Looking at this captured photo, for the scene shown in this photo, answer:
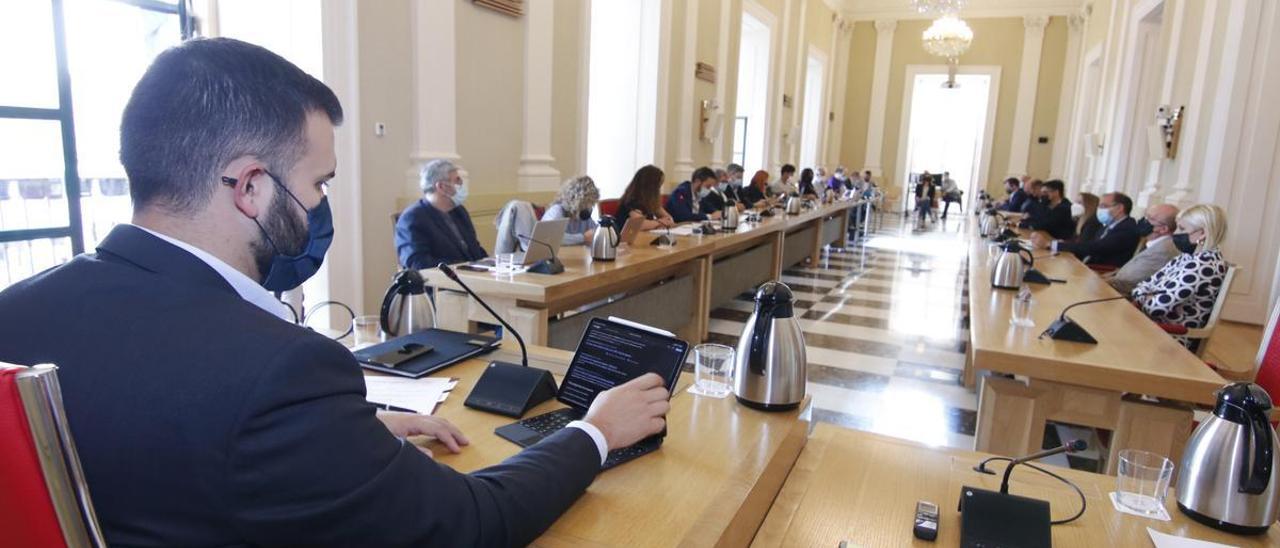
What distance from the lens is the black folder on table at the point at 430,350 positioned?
68.3 inches

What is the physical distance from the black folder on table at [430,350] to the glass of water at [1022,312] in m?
2.08

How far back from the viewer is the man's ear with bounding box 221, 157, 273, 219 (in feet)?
3.08

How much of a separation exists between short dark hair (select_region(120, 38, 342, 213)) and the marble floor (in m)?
2.06

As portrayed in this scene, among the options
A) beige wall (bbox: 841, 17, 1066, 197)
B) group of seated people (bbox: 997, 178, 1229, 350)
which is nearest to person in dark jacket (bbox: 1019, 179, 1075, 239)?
group of seated people (bbox: 997, 178, 1229, 350)

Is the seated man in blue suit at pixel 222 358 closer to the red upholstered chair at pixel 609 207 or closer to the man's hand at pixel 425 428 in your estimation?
the man's hand at pixel 425 428

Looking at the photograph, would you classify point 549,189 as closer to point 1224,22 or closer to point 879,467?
point 879,467

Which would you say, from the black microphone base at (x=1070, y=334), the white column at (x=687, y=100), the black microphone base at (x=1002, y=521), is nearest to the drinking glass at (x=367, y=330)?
the black microphone base at (x=1002, y=521)

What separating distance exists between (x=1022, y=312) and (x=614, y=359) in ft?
7.41

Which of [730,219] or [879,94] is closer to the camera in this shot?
[730,219]

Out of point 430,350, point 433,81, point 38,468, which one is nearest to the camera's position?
point 38,468

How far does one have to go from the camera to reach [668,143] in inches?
352

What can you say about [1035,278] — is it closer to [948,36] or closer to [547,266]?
[547,266]

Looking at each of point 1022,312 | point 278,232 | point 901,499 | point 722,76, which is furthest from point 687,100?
point 278,232

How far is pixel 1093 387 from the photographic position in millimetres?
2379
